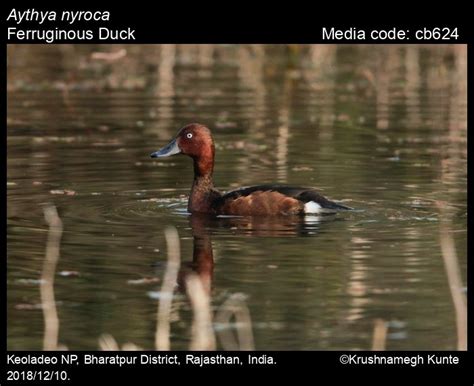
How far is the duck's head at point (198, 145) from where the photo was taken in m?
12.7

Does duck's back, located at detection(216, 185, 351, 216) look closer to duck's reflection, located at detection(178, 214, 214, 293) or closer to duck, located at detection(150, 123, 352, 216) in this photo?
duck, located at detection(150, 123, 352, 216)

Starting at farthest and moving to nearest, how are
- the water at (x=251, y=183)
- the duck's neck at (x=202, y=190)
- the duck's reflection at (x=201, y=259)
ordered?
the duck's neck at (x=202, y=190) < the duck's reflection at (x=201, y=259) < the water at (x=251, y=183)

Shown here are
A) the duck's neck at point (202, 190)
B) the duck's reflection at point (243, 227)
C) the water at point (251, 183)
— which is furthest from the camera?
the duck's neck at point (202, 190)

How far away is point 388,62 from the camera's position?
25688 millimetres

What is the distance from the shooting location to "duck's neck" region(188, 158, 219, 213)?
1213cm

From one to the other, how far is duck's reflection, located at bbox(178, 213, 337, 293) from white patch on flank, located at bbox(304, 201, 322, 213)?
0.07m

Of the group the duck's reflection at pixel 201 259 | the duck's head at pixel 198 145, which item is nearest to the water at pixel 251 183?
the duck's reflection at pixel 201 259

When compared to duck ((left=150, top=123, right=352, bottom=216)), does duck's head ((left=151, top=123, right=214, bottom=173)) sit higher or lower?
higher

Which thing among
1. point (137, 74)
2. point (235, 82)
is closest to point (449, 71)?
point (235, 82)

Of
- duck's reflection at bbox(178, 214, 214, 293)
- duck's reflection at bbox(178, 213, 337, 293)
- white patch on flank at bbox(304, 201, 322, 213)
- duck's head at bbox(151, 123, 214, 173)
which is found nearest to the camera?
duck's reflection at bbox(178, 214, 214, 293)

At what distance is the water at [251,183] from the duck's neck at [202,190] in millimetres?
261

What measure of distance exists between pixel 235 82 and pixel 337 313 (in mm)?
15737

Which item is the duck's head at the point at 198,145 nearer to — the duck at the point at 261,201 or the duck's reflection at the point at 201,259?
the duck at the point at 261,201

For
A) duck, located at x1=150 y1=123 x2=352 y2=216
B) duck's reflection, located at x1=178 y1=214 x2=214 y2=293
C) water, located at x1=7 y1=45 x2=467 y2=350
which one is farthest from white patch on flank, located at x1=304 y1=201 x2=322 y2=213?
duck's reflection, located at x1=178 y1=214 x2=214 y2=293
